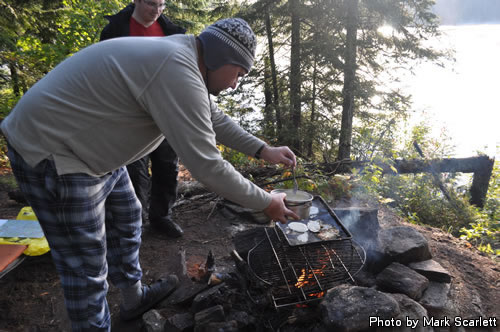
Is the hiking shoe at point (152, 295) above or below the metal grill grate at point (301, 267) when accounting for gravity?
below

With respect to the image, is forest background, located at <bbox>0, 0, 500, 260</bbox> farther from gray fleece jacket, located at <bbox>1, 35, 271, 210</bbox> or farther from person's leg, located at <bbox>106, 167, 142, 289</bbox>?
gray fleece jacket, located at <bbox>1, 35, 271, 210</bbox>

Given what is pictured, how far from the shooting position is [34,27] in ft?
24.6

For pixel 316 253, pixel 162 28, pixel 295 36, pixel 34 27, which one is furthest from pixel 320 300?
pixel 295 36

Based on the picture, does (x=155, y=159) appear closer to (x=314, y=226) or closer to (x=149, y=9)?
(x=149, y=9)

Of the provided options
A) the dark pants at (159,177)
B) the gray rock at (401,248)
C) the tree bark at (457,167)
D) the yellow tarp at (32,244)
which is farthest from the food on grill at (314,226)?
the tree bark at (457,167)

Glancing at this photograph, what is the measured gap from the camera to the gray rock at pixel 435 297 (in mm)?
2370

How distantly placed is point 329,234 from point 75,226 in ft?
6.05

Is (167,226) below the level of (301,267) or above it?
below

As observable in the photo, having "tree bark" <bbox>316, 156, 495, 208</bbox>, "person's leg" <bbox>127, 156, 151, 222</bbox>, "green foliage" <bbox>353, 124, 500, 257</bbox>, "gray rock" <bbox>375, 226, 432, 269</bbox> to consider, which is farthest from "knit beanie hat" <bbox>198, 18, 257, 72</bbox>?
"tree bark" <bbox>316, 156, 495, 208</bbox>

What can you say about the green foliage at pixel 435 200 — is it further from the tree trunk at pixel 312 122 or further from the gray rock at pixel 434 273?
the tree trunk at pixel 312 122

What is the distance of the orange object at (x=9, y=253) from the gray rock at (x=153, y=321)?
1299mm

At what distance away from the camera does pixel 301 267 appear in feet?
8.12

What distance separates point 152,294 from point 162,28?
2.76 m

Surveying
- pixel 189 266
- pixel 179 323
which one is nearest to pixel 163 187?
pixel 189 266
